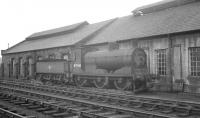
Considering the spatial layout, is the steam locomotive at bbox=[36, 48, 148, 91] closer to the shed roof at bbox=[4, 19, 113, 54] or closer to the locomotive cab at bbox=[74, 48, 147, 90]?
the locomotive cab at bbox=[74, 48, 147, 90]

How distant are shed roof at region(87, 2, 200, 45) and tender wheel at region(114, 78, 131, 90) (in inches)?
164

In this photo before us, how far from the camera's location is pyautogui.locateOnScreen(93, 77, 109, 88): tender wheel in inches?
691

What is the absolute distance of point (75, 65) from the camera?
67.2 feet

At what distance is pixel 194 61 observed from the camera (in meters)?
16.1

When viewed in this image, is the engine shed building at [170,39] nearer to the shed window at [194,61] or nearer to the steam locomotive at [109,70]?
the shed window at [194,61]

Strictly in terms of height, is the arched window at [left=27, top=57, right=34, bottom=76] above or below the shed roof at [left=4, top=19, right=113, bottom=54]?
below

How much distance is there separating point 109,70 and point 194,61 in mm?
6000

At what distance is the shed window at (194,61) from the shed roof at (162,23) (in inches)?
61.4

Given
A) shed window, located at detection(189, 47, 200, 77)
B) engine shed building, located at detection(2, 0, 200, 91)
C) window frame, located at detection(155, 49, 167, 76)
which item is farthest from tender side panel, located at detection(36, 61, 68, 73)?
shed window, located at detection(189, 47, 200, 77)

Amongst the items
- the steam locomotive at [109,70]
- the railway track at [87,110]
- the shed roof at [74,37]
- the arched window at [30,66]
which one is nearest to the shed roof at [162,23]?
the steam locomotive at [109,70]

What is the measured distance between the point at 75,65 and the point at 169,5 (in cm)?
1023

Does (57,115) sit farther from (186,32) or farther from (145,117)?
(186,32)

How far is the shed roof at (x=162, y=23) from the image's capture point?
1692 centimetres

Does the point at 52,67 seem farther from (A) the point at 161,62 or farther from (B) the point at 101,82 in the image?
(A) the point at 161,62
